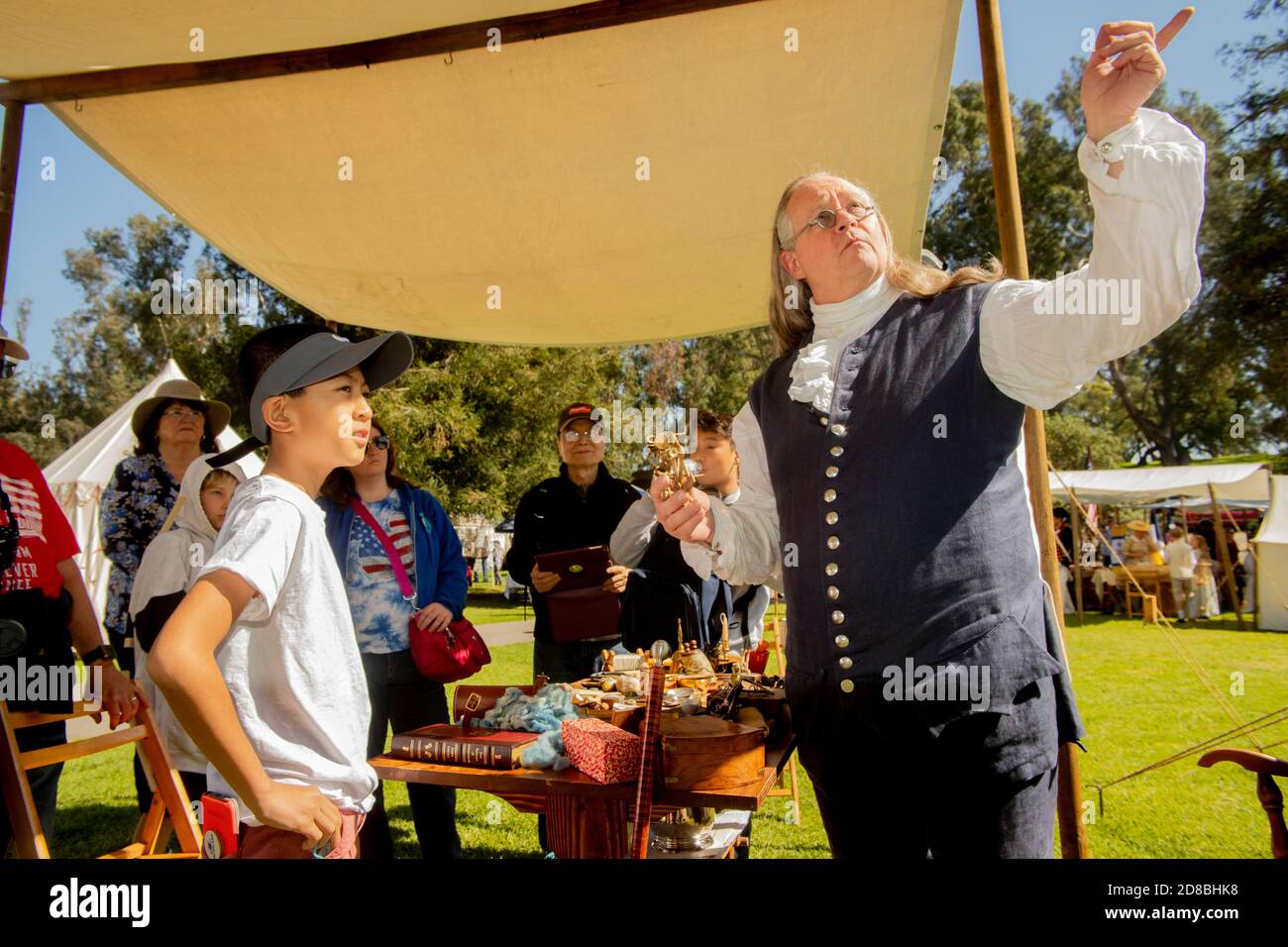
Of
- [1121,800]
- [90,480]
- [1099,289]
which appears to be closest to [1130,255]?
[1099,289]

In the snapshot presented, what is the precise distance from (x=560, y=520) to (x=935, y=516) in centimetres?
273

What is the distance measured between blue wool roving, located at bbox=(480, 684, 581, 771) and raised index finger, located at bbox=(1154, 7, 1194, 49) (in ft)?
6.11

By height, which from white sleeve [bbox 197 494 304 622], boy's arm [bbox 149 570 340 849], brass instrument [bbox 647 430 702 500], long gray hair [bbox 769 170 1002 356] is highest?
long gray hair [bbox 769 170 1002 356]

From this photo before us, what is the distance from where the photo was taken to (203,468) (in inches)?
129

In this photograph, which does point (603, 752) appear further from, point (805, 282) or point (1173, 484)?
→ point (1173, 484)

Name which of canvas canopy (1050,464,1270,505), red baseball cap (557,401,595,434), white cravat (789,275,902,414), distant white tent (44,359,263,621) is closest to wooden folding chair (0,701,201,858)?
white cravat (789,275,902,414)

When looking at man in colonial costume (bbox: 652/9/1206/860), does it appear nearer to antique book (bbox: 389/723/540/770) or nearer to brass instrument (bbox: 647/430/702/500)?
brass instrument (bbox: 647/430/702/500)

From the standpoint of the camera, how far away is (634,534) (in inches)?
137

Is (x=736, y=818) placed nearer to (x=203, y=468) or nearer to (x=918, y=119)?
(x=203, y=468)

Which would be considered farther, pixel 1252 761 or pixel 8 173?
pixel 8 173

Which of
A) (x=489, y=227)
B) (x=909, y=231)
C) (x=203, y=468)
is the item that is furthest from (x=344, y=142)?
(x=909, y=231)

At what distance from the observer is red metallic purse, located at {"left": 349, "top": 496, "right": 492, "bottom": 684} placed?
3.08 meters
